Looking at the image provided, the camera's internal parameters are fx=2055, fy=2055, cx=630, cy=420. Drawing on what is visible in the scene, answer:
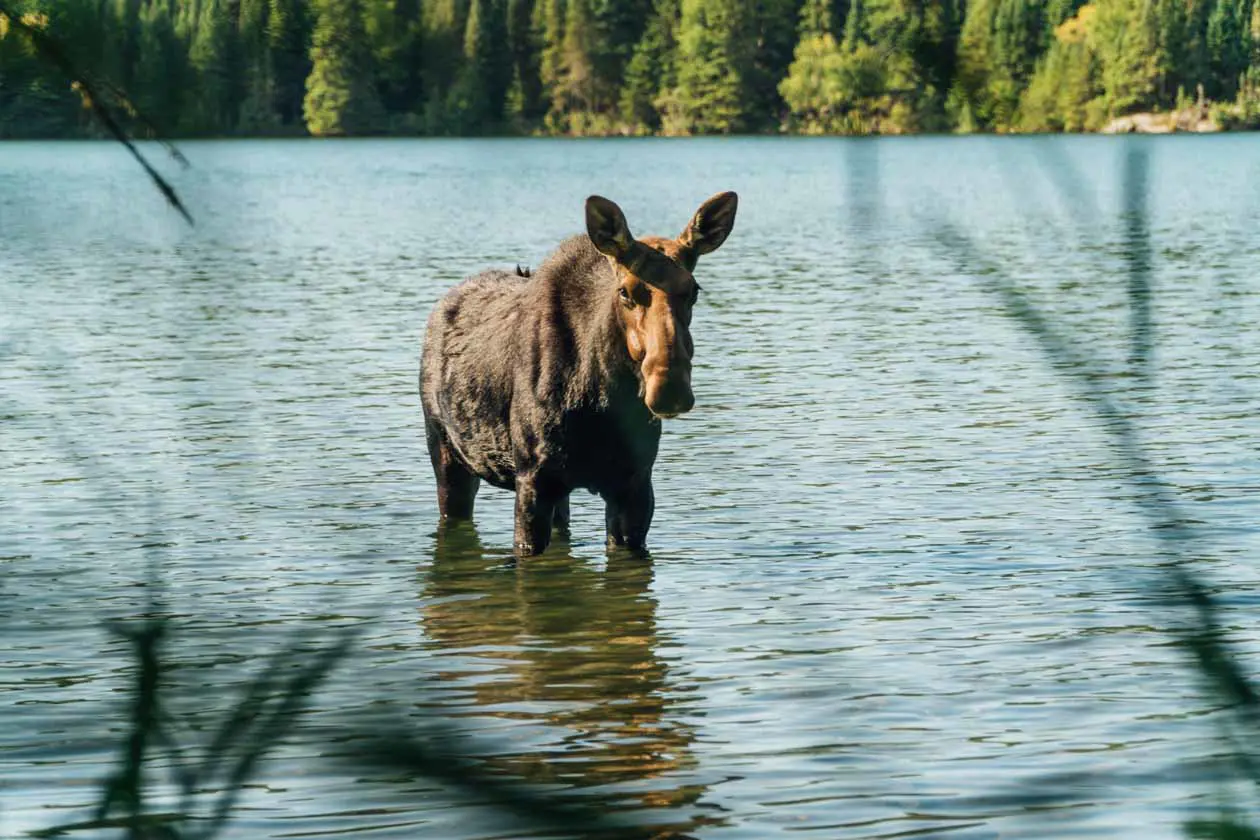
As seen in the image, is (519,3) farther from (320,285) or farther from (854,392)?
(320,285)

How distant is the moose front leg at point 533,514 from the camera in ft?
40.0

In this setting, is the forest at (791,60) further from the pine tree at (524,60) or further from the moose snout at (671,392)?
the moose snout at (671,392)

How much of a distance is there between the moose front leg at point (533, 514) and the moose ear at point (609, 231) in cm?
163

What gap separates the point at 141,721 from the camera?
5.25 ft

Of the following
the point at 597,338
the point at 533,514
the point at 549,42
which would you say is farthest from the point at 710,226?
the point at 549,42

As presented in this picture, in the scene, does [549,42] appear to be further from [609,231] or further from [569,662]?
[609,231]

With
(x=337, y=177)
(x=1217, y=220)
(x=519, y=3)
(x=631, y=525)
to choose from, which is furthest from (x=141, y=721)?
(x=337, y=177)

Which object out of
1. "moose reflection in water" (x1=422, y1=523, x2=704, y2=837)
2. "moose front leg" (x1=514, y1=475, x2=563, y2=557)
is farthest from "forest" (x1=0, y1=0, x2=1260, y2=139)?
"moose front leg" (x1=514, y1=475, x2=563, y2=557)

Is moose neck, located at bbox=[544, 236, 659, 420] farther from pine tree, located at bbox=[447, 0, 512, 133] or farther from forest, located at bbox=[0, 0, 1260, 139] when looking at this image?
forest, located at bbox=[0, 0, 1260, 139]

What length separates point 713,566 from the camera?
1353 centimetres

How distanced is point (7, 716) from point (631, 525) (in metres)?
4.19

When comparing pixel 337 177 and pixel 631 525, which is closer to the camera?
pixel 631 525

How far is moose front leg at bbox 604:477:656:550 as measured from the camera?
40.0 ft

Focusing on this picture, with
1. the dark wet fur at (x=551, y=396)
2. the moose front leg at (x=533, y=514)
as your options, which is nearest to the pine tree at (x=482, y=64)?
the dark wet fur at (x=551, y=396)
